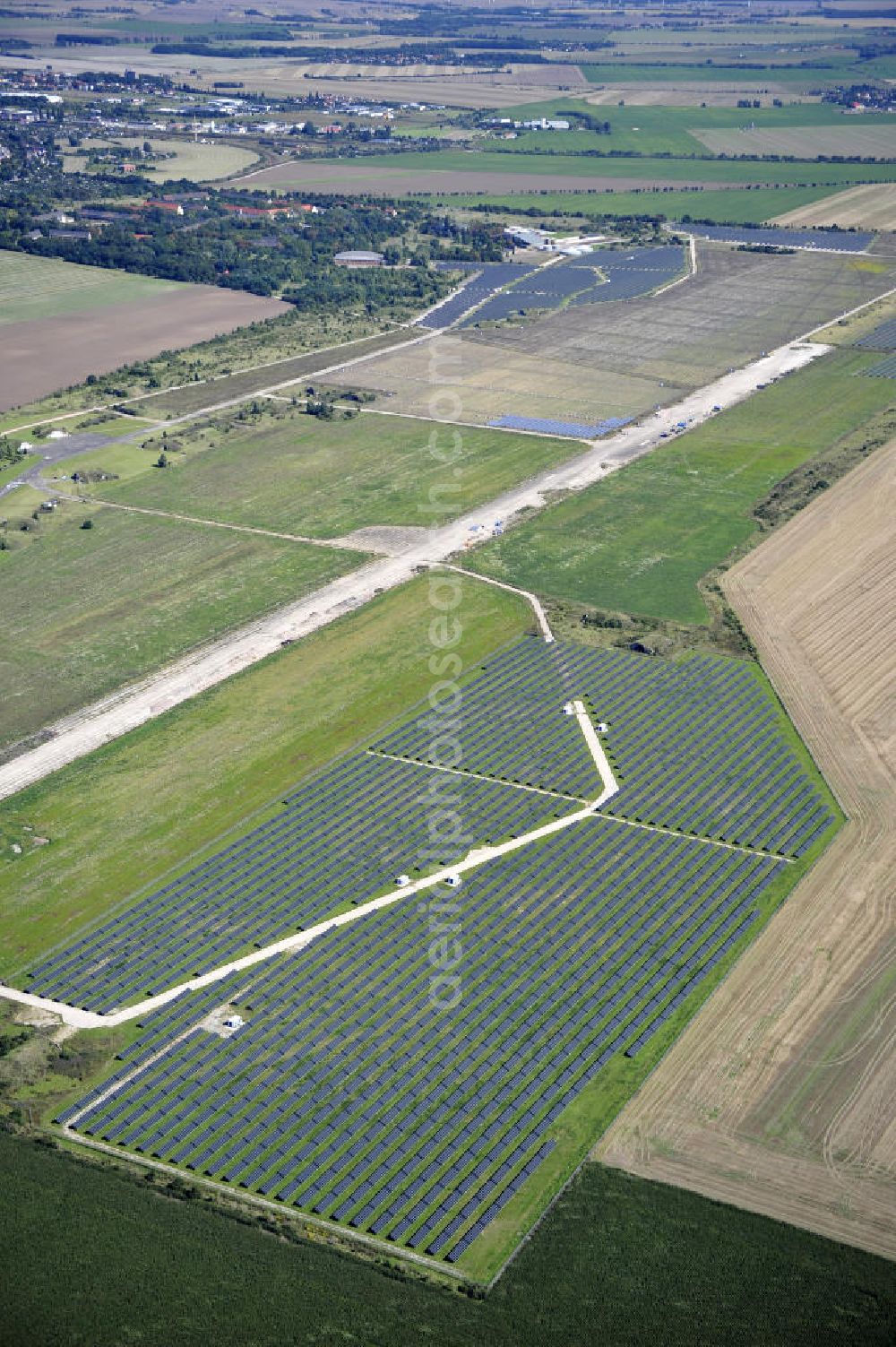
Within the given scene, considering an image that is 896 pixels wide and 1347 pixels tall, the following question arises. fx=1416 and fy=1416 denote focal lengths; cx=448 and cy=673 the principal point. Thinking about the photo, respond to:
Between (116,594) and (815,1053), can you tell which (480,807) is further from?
(116,594)

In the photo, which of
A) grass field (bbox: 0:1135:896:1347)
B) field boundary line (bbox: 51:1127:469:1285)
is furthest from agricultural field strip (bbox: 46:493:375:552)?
grass field (bbox: 0:1135:896:1347)

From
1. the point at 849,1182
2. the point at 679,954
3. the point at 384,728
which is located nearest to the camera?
the point at 849,1182

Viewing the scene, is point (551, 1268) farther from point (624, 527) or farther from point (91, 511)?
point (91, 511)

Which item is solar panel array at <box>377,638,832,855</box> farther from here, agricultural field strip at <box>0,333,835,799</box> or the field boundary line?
the field boundary line

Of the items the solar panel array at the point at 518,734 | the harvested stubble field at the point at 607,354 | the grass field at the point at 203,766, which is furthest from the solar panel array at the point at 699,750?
the harvested stubble field at the point at 607,354

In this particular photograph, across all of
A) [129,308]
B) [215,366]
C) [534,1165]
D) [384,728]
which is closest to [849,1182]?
[534,1165]

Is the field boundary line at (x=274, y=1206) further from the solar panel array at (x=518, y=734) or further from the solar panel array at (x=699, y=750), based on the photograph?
the solar panel array at (x=518, y=734)

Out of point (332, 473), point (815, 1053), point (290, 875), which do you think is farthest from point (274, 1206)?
point (332, 473)
